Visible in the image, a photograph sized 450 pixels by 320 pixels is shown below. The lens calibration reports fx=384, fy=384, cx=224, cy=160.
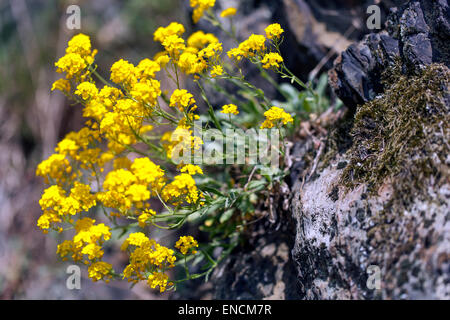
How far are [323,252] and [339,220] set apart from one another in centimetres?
22

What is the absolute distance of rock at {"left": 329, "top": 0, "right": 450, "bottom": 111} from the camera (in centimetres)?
247

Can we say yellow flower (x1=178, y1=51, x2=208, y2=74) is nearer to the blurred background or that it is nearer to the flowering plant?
the flowering plant

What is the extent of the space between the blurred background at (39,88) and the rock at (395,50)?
1807 millimetres

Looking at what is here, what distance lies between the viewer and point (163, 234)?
4.38m

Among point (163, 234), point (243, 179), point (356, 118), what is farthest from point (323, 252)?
point (163, 234)

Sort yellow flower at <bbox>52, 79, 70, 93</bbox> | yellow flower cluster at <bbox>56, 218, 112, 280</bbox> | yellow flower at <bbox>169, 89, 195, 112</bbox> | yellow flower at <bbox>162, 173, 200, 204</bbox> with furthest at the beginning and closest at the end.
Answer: yellow flower at <bbox>52, 79, 70, 93</bbox>, yellow flower at <bbox>169, 89, 195, 112</bbox>, yellow flower cluster at <bbox>56, 218, 112, 280</bbox>, yellow flower at <bbox>162, 173, 200, 204</bbox>

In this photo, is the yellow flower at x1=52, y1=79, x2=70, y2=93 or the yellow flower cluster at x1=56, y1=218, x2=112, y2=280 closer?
the yellow flower cluster at x1=56, y1=218, x2=112, y2=280

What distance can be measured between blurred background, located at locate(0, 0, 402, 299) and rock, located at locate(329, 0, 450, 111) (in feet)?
5.93

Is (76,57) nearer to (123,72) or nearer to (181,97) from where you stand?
(123,72)

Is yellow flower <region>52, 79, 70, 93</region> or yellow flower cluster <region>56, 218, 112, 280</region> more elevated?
yellow flower <region>52, 79, 70, 93</region>

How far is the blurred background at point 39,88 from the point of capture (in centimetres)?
491

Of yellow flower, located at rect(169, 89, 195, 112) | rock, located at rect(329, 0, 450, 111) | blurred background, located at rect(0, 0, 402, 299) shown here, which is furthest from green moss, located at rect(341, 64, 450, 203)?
blurred background, located at rect(0, 0, 402, 299)

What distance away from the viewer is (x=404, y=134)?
2.21m

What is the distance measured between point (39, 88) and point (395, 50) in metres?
5.57
